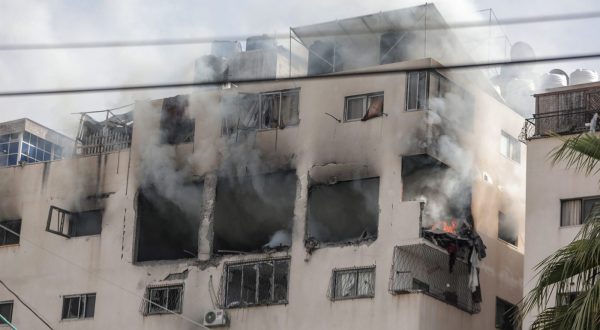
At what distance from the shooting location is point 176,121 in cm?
4516

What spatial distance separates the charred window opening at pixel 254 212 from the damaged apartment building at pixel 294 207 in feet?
0.19

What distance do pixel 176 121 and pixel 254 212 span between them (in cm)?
427

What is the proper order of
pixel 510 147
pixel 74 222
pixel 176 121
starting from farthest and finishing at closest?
pixel 74 222, pixel 176 121, pixel 510 147

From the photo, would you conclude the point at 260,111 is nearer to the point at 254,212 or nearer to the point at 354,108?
the point at 254,212

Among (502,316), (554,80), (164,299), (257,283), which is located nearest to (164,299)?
(164,299)

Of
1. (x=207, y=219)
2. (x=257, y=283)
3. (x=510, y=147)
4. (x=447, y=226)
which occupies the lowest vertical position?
(x=257, y=283)

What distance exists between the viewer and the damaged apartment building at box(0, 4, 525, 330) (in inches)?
1577

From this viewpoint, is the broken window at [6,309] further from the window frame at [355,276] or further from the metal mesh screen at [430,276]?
the metal mesh screen at [430,276]

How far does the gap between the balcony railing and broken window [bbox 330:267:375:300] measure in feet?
20.5

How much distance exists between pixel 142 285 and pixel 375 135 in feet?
30.8

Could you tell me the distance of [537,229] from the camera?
122ft

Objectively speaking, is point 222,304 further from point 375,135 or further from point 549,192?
point 549,192

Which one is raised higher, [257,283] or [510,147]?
[510,147]

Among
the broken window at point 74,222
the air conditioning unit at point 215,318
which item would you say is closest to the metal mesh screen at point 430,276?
the air conditioning unit at point 215,318
